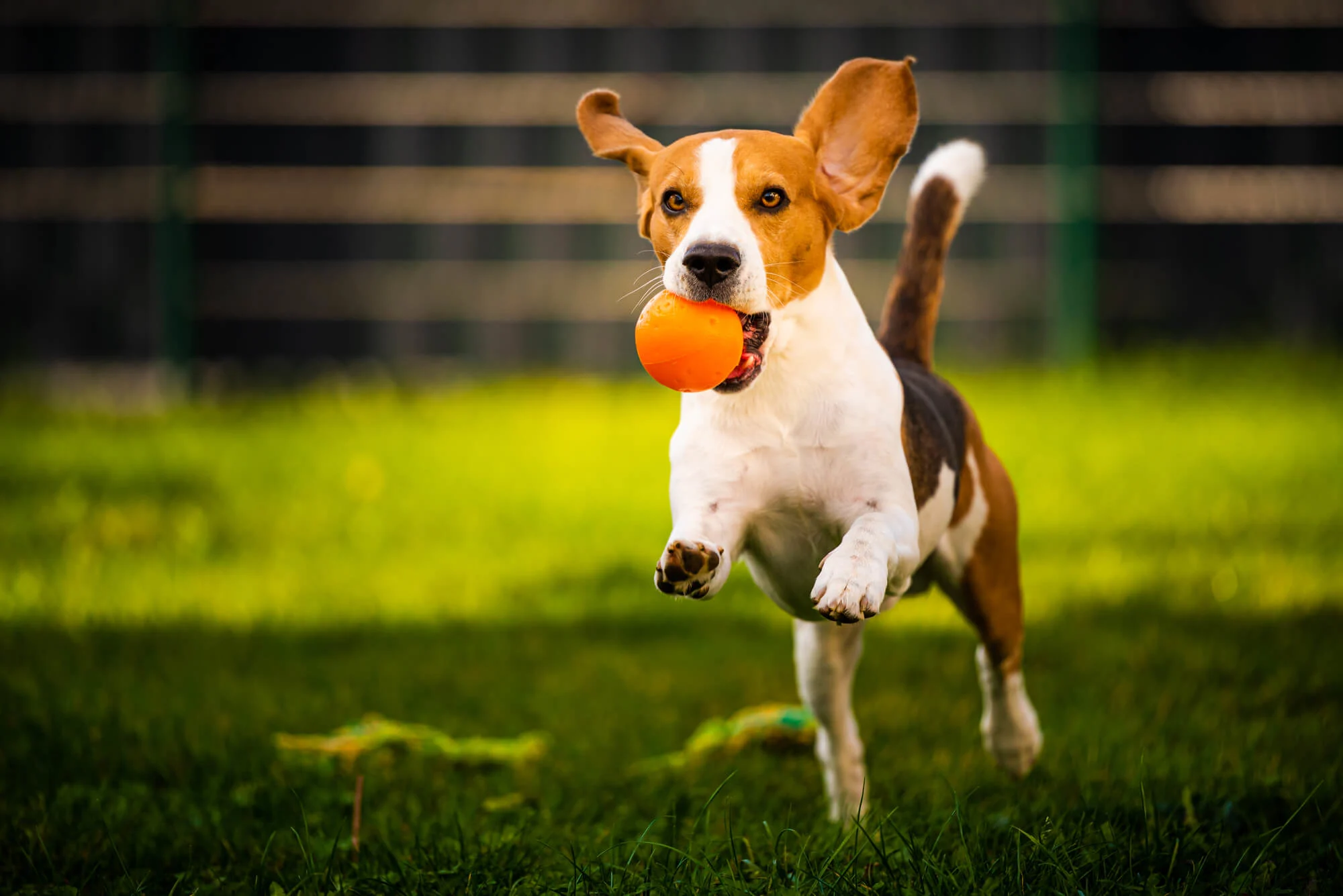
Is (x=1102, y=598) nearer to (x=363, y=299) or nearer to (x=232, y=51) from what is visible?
(x=363, y=299)

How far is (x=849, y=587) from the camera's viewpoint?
2.61 meters

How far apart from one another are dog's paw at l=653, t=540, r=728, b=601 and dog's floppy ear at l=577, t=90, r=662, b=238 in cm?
78

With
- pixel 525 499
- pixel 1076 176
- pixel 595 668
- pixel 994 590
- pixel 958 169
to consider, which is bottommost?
pixel 595 668

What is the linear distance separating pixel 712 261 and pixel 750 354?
22cm

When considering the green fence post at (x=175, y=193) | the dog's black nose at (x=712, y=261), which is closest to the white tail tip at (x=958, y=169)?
the dog's black nose at (x=712, y=261)

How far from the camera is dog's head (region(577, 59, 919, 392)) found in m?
2.79

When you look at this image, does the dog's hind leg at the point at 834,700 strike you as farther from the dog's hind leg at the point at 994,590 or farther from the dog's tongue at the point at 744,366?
the dog's tongue at the point at 744,366

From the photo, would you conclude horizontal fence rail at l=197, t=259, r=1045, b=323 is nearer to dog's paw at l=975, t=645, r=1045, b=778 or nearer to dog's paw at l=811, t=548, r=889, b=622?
dog's paw at l=975, t=645, r=1045, b=778

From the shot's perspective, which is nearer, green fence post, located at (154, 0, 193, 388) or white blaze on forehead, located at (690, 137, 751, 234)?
white blaze on forehead, located at (690, 137, 751, 234)

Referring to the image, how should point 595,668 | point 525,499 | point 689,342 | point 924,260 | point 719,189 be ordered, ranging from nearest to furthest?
point 689,342
point 719,189
point 924,260
point 595,668
point 525,499

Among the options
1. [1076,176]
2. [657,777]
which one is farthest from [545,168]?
[657,777]

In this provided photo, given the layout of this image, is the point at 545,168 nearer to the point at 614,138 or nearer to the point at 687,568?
the point at 614,138

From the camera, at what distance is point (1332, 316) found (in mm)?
11375

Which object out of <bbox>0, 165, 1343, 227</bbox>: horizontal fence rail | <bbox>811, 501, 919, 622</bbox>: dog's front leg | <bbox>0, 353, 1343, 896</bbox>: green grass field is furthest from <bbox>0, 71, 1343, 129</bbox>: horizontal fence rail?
<bbox>811, 501, 919, 622</bbox>: dog's front leg
